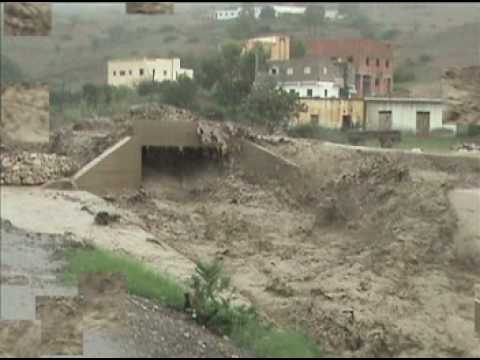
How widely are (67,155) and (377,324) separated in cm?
567

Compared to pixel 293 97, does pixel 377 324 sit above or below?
below

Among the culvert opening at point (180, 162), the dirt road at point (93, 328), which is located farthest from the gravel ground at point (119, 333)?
the culvert opening at point (180, 162)

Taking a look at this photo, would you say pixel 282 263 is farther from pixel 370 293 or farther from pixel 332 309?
pixel 332 309

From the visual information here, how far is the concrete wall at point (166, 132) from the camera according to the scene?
306cm

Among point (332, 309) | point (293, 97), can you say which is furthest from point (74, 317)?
point (332, 309)

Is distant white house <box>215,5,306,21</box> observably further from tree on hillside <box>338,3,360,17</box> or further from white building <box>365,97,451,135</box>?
white building <box>365,97,451,135</box>

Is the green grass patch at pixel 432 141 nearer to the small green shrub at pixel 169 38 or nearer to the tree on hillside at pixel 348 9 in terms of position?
the tree on hillside at pixel 348 9

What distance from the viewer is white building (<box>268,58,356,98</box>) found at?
2.26 meters

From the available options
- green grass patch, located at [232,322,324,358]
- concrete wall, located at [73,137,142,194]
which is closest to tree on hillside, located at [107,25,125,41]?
green grass patch, located at [232,322,324,358]

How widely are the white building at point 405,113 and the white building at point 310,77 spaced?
7 centimetres

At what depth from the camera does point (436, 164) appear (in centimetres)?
379

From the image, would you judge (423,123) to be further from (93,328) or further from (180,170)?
(180,170)

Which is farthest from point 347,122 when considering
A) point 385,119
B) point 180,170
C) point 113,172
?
point 113,172

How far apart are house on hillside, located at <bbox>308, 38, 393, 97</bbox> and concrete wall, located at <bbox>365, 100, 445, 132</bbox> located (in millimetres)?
31
